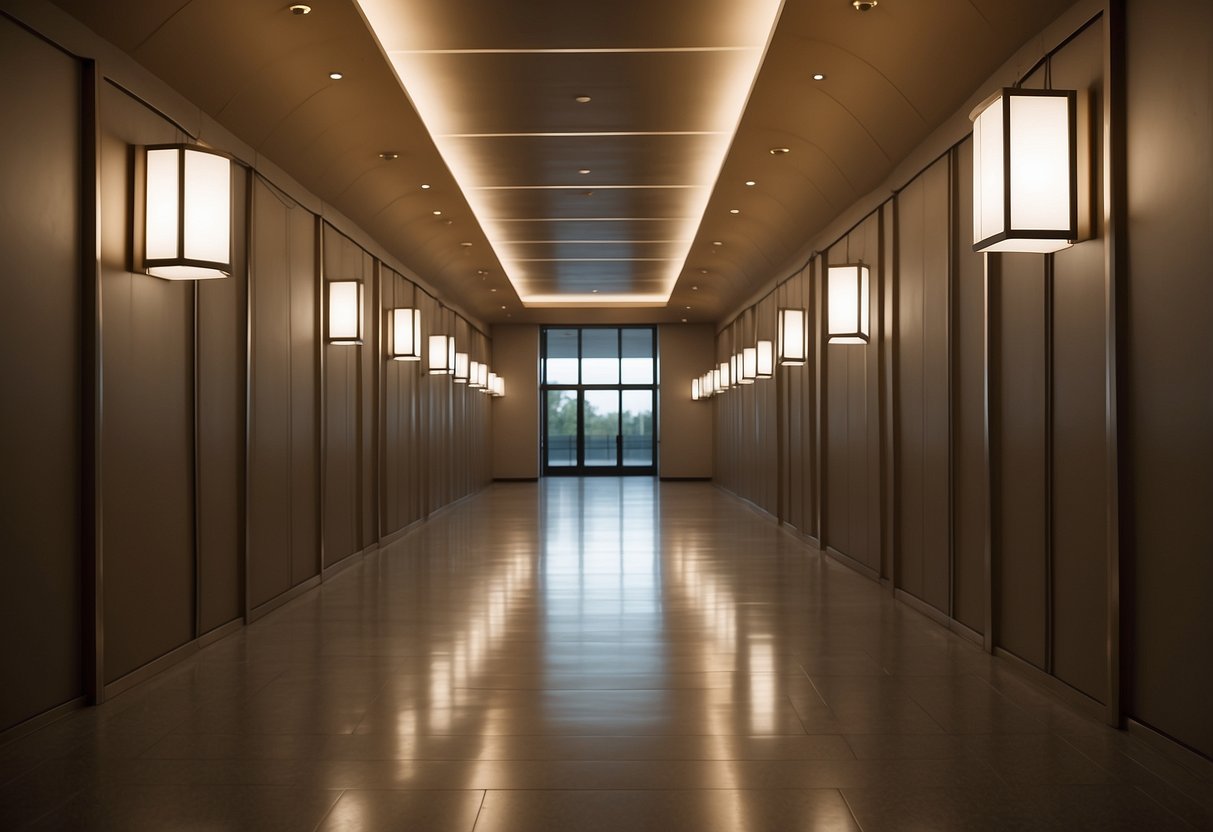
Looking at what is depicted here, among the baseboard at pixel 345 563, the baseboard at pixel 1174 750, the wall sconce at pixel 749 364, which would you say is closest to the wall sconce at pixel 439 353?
the baseboard at pixel 345 563

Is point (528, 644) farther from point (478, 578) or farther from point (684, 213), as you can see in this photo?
point (684, 213)

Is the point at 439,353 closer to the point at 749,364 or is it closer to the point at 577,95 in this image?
the point at 749,364

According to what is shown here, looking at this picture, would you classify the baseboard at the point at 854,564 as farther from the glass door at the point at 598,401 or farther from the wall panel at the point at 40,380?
the glass door at the point at 598,401

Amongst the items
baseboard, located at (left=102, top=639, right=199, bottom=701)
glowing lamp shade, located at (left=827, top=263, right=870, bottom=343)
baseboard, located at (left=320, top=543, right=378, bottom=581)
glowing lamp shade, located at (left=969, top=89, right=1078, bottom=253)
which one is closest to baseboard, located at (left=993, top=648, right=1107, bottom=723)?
glowing lamp shade, located at (left=969, top=89, right=1078, bottom=253)

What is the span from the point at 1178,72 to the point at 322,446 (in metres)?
8.30

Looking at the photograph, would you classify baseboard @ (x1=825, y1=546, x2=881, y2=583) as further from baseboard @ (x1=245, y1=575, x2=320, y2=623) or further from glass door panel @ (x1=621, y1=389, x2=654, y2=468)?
glass door panel @ (x1=621, y1=389, x2=654, y2=468)

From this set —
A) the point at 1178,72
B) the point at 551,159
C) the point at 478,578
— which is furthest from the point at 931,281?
the point at 478,578

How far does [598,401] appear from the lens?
30.0 meters

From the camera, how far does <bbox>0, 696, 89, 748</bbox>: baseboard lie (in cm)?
487

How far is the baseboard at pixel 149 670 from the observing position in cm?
584

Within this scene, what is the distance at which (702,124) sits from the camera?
9656 mm

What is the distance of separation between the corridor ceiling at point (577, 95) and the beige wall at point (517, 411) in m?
13.5

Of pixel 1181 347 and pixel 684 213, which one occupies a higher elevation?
pixel 684 213

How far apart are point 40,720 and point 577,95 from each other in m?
6.23
